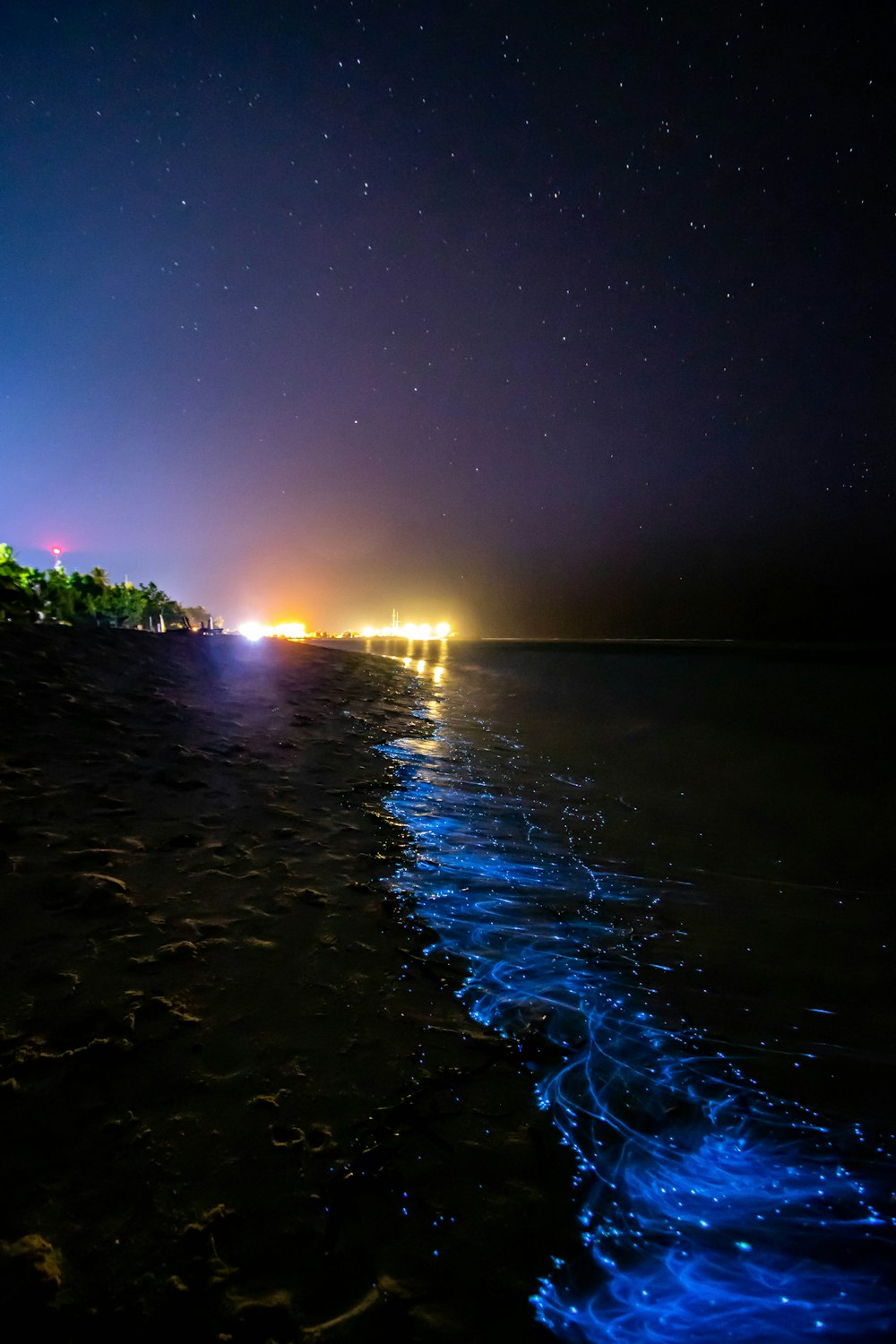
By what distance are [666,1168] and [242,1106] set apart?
225 centimetres

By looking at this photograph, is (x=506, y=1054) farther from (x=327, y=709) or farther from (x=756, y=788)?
(x=327, y=709)

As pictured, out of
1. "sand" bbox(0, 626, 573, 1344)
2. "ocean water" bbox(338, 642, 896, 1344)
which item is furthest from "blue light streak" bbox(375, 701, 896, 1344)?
"sand" bbox(0, 626, 573, 1344)

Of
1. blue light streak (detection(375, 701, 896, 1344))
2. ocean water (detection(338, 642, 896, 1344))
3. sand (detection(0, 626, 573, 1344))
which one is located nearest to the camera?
sand (detection(0, 626, 573, 1344))

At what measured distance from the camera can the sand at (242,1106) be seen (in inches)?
80.7

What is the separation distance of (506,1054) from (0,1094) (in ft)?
8.93

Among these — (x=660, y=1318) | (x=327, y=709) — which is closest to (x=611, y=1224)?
(x=660, y=1318)

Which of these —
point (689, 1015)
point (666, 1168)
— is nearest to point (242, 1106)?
point (666, 1168)

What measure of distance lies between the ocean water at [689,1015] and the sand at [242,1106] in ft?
1.17

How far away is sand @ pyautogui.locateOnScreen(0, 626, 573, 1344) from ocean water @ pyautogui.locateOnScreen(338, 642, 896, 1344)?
14.0 inches

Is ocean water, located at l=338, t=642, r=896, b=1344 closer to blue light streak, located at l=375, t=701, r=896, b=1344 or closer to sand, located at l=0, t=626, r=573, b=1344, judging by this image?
blue light streak, located at l=375, t=701, r=896, b=1344

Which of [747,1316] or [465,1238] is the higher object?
[465,1238]

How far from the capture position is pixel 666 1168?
2840 millimetres

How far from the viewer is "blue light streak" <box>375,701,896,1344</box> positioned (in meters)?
2.23

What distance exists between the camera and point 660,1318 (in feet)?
7.16
